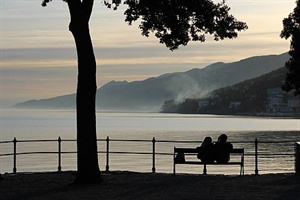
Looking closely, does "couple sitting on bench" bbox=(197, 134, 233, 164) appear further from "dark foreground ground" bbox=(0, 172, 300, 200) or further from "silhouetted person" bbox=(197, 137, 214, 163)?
"dark foreground ground" bbox=(0, 172, 300, 200)

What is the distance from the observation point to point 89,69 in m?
20.7

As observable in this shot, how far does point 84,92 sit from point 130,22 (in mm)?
3182

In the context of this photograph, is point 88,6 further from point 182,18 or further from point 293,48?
point 293,48

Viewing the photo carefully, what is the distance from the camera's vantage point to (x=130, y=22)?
895 inches

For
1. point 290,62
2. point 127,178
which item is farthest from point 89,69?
point 290,62

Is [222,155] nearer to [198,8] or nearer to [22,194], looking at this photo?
[198,8]

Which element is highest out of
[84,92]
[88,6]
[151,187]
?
[88,6]

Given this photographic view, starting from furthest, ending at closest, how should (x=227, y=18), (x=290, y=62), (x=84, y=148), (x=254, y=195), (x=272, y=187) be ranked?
(x=290, y=62), (x=227, y=18), (x=84, y=148), (x=272, y=187), (x=254, y=195)

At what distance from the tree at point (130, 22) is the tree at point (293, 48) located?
1075 inches

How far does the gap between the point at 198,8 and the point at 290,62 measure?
3065 centimetres

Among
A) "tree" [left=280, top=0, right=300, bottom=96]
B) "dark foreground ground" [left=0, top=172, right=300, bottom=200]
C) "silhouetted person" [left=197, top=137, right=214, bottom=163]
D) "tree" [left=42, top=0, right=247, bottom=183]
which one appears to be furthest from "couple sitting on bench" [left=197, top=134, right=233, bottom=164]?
"tree" [left=280, top=0, right=300, bottom=96]

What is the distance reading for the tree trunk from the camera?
2061 cm

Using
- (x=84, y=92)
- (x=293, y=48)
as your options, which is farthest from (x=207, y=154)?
(x=293, y=48)

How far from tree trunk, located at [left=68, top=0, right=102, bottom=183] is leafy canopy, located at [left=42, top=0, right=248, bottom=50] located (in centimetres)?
189
